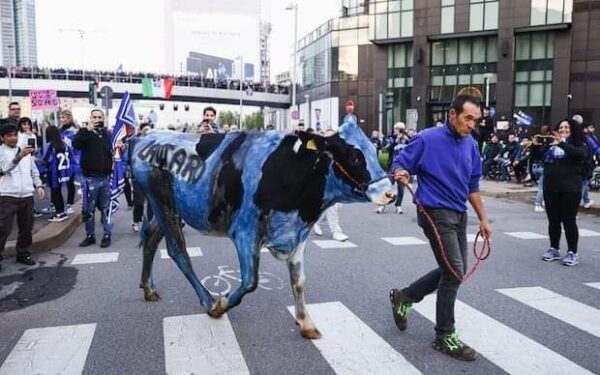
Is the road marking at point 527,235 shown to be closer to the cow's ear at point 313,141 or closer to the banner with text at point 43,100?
the cow's ear at point 313,141

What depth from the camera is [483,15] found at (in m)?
40.8

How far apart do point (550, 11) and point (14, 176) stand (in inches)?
1559

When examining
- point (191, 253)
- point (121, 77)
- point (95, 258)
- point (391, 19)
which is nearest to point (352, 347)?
point (191, 253)

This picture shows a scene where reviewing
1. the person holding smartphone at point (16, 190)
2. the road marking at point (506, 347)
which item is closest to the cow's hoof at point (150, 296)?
the person holding smartphone at point (16, 190)

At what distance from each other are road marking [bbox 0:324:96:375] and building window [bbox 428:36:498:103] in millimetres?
40649

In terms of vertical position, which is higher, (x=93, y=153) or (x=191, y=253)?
(x=93, y=153)

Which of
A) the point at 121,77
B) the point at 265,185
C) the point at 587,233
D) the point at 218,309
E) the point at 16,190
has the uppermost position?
the point at 121,77

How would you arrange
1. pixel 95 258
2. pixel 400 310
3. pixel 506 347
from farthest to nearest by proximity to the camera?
pixel 95 258, pixel 400 310, pixel 506 347

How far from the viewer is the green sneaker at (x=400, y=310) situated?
16.0ft

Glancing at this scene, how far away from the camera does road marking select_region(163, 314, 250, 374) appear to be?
416 centimetres

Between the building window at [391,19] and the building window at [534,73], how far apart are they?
8648 millimetres

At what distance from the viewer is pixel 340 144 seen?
433 cm

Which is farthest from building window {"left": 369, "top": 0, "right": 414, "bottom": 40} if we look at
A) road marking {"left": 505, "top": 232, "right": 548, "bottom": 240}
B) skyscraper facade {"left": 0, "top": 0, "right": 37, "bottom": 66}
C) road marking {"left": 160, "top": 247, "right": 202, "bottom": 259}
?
skyscraper facade {"left": 0, "top": 0, "right": 37, "bottom": 66}

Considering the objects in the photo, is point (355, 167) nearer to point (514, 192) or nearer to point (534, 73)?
point (514, 192)
